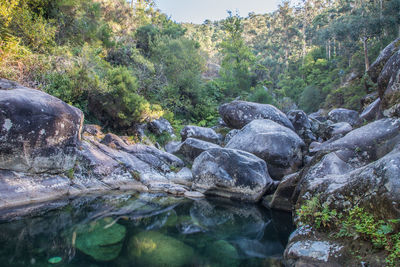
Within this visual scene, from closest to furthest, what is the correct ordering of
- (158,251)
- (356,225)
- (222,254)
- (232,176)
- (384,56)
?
(356,225)
(158,251)
(222,254)
(232,176)
(384,56)

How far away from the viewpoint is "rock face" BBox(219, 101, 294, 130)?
1458 centimetres

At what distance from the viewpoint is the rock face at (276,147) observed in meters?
10.6

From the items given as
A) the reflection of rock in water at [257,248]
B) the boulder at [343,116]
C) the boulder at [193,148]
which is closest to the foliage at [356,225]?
the reflection of rock in water at [257,248]

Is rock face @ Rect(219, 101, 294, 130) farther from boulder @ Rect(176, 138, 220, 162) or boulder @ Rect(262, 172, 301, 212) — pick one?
boulder @ Rect(262, 172, 301, 212)

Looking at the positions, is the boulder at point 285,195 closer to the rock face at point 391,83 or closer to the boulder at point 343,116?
the rock face at point 391,83

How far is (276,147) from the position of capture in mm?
10664

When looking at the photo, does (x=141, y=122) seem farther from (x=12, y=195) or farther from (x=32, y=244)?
(x=32, y=244)

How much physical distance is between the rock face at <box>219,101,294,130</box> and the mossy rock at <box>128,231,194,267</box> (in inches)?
417

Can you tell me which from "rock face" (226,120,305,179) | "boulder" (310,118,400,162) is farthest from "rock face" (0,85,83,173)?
"boulder" (310,118,400,162)

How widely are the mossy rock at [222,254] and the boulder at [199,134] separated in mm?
8915

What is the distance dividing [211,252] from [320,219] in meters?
2.22

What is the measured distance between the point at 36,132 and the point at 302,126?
530 inches

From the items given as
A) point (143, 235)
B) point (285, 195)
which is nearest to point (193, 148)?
point (285, 195)

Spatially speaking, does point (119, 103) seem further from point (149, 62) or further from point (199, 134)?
point (149, 62)
